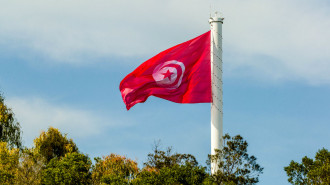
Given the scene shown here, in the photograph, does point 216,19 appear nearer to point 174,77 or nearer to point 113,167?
point 174,77

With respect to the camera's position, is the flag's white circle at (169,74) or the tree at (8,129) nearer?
the flag's white circle at (169,74)

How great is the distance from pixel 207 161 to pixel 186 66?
22.0 feet

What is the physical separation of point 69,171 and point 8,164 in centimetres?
548

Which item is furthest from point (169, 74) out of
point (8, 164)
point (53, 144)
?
point (53, 144)

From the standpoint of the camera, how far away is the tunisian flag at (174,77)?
39156 mm

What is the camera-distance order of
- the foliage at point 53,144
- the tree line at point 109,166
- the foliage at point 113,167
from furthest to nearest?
the foliage at point 53,144, the foliage at point 113,167, the tree line at point 109,166

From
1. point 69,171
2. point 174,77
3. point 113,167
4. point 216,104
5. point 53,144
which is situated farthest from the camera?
point 53,144

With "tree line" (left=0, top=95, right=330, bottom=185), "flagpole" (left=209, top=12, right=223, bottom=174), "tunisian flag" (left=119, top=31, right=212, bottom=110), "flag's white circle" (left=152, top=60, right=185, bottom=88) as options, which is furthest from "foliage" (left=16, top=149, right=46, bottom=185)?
"flagpole" (left=209, top=12, right=223, bottom=174)

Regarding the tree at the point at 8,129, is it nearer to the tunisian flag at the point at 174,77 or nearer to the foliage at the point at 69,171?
the foliage at the point at 69,171

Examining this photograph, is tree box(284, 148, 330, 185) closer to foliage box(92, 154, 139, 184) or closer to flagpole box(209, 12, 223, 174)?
flagpole box(209, 12, 223, 174)

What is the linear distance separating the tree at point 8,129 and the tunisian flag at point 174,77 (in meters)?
24.7

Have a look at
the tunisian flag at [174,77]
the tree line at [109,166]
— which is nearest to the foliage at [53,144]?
the tree line at [109,166]

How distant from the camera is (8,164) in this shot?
50781 millimetres

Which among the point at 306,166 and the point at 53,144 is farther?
the point at 53,144
